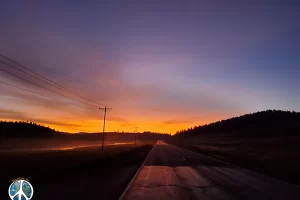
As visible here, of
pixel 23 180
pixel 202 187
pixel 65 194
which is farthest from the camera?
pixel 202 187

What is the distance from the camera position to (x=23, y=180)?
187 inches

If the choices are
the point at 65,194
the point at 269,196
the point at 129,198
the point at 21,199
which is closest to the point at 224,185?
the point at 269,196

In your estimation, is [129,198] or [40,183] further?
[40,183]

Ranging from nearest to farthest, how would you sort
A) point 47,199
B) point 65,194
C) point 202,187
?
point 47,199
point 65,194
point 202,187

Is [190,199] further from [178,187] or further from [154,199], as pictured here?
[178,187]

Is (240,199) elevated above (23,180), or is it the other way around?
(23,180)

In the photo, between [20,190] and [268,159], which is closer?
[20,190]

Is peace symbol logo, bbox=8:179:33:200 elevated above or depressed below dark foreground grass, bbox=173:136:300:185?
below

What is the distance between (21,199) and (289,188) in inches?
598

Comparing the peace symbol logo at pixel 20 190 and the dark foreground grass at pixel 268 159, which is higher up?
the dark foreground grass at pixel 268 159

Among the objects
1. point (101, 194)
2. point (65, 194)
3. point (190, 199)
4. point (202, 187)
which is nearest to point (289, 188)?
point (202, 187)

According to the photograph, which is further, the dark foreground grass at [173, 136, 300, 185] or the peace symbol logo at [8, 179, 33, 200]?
the dark foreground grass at [173, 136, 300, 185]

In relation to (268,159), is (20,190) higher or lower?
lower

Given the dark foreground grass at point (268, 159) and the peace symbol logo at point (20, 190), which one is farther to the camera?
the dark foreground grass at point (268, 159)
